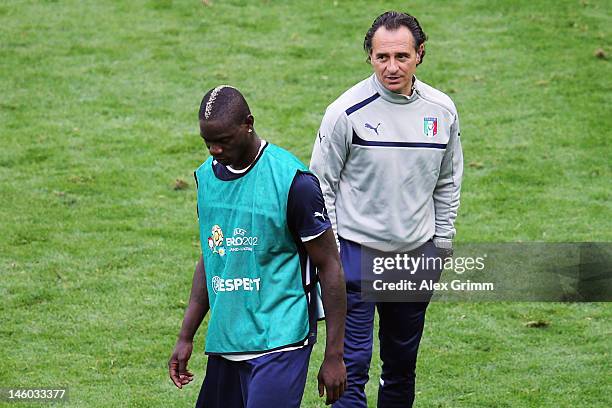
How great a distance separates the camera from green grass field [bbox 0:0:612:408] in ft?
27.0

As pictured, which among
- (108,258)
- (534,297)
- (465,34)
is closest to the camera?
(534,297)

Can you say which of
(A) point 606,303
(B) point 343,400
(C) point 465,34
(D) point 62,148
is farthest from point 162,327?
(C) point 465,34

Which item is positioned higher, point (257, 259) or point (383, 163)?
point (383, 163)

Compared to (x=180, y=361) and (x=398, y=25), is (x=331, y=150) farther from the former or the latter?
(x=180, y=361)

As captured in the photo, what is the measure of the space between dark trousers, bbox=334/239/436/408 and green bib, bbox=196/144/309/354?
109 cm

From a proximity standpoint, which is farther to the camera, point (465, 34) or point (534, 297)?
point (465, 34)

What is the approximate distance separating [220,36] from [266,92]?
198cm

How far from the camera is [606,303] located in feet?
30.8

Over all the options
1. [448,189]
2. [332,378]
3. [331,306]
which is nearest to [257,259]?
[331,306]

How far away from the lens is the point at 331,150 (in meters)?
6.33

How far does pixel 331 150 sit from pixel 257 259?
1.25 metres

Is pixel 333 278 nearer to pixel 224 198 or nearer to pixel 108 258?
pixel 224 198

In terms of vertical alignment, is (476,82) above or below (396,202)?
below

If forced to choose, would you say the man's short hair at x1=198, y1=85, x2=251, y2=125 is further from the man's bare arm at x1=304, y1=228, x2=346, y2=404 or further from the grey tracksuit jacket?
the grey tracksuit jacket
